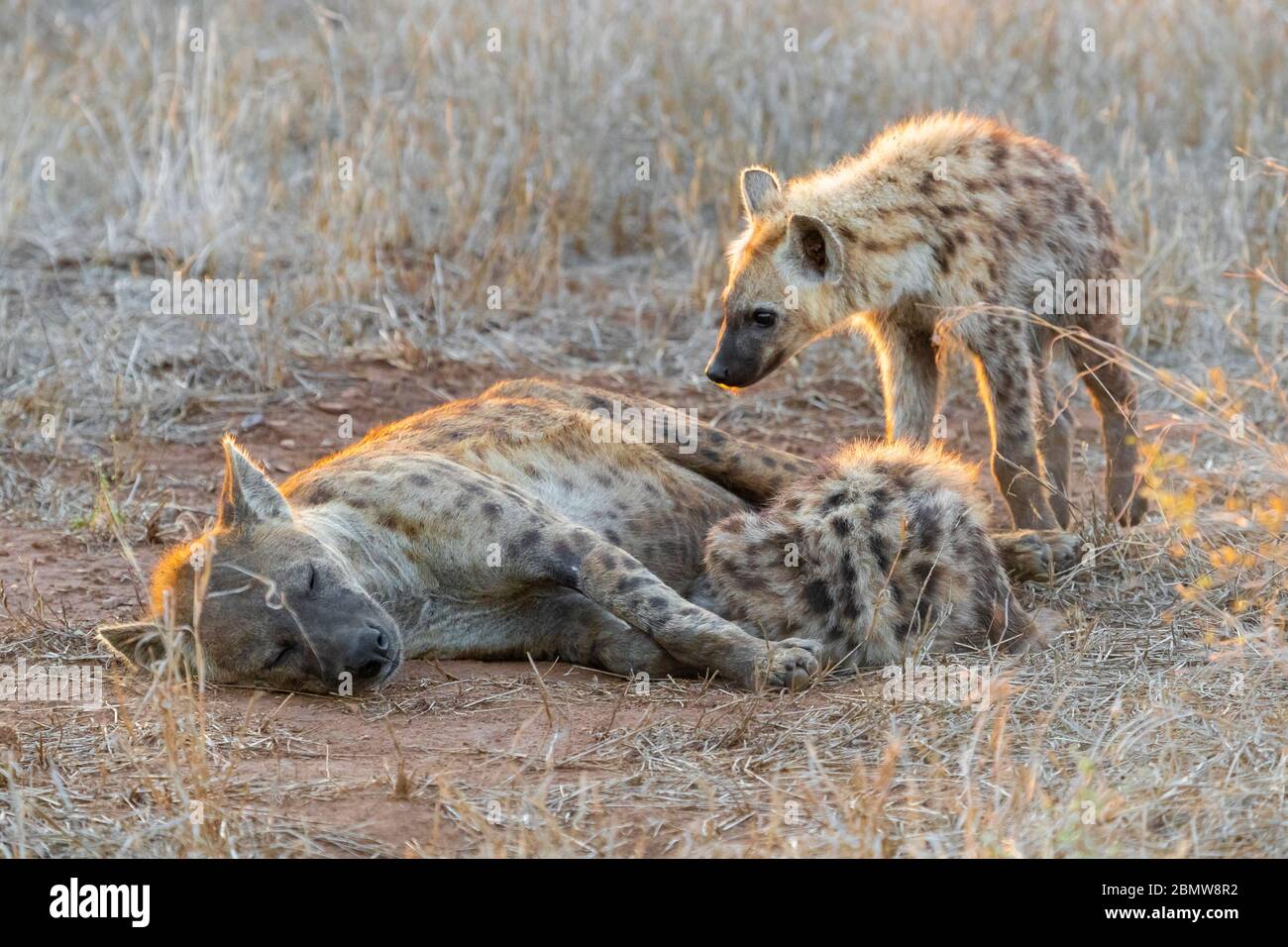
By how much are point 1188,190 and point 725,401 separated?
8.73ft

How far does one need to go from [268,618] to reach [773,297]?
1970mm

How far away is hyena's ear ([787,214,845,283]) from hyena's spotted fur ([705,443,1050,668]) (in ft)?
2.97

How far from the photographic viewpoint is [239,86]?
29.3 feet

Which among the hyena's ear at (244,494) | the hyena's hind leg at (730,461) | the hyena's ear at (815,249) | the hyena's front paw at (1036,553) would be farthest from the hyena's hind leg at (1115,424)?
the hyena's ear at (244,494)

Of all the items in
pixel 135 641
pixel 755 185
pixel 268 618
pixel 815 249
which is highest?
pixel 755 185

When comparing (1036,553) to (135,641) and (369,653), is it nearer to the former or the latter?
(369,653)

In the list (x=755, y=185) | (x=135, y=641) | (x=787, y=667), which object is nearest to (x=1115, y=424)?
(x=755, y=185)

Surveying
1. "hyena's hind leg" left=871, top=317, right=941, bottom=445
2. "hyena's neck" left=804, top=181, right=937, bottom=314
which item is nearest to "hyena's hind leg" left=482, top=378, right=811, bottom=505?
"hyena's hind leg" left=871, top=317, right=941, bottom=445

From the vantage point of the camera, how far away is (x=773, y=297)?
16.6 feet

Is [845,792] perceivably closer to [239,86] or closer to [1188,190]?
[1188,190]

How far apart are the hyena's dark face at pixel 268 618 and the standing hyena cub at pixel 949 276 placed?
1648 millimetres

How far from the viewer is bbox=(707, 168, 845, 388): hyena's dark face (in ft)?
16.3

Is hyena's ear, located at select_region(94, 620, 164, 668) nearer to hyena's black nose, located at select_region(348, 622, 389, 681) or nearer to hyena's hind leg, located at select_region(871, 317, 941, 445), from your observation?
hyena's black nose, located at select_region(348, 622, 389, 681)
